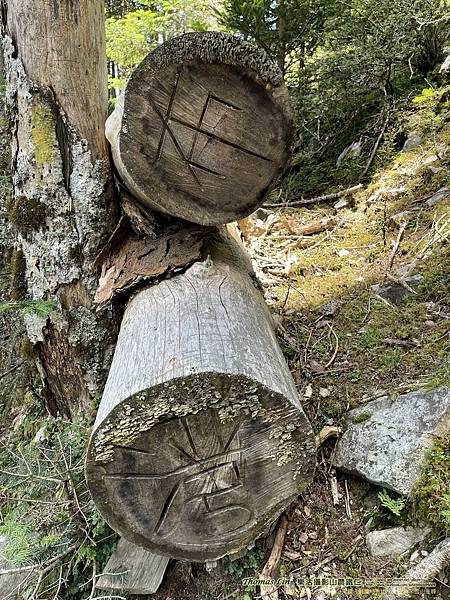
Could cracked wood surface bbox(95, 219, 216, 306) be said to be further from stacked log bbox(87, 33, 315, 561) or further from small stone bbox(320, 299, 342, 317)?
small stone bbox(320, 299, 342, 317)

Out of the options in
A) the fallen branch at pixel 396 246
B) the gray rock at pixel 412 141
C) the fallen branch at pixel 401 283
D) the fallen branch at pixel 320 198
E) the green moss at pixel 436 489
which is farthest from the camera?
the fallen branch at pixel 320 198

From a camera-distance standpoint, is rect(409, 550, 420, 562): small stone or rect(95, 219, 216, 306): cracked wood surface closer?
rect(409, 550, 420, 562): small stone

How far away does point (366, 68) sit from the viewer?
18.4 ft

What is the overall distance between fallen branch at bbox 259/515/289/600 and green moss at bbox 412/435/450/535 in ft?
1.97

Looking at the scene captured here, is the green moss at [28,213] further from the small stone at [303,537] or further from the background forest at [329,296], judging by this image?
the small stone at [303,537]

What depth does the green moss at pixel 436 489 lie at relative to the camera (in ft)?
5.87

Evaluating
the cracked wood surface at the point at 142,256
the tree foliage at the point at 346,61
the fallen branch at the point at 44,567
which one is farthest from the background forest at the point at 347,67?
the fallen branch at the point at 44,567

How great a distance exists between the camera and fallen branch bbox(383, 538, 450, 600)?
167 cm

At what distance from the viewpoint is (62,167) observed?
238 cm

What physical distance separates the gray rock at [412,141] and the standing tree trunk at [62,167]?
3.98m

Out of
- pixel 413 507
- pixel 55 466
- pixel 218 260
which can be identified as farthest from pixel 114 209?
pixel 413 507

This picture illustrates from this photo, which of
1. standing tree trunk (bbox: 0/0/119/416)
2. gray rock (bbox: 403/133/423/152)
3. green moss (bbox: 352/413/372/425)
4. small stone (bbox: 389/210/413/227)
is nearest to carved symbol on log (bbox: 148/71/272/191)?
standing tree trunk (bbox: 0/0/119/416)

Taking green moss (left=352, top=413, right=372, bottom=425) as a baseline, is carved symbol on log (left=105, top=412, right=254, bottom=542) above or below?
above

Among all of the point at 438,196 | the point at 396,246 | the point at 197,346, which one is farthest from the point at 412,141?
the point at 197,346
